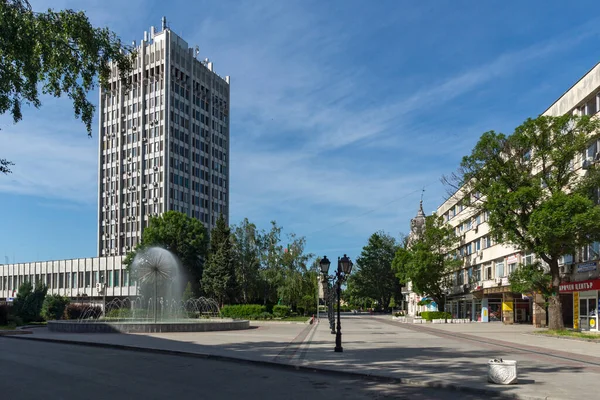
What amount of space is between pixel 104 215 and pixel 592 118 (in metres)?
92.7

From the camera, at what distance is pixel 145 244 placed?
69688 millimetres

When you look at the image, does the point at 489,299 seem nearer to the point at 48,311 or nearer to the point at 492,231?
the point at 492,231

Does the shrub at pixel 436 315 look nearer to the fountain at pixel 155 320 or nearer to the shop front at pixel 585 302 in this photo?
the shop front at pixel 585 302

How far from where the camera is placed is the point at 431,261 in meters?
59.8

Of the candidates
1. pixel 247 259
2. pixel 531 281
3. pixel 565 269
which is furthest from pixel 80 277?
pixel 531 281

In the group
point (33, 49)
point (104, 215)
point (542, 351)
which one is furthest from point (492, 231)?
point (104, 215)

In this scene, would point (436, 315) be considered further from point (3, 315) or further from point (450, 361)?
point (450, 361)

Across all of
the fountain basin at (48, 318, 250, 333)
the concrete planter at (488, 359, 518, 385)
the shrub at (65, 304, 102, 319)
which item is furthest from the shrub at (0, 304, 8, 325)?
the concrete planter at (488, 359, 518, 385)

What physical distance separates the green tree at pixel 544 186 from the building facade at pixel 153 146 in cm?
7536

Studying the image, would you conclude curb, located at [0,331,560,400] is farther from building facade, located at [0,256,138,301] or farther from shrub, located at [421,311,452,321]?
building facade, located at [0,256,138,301]

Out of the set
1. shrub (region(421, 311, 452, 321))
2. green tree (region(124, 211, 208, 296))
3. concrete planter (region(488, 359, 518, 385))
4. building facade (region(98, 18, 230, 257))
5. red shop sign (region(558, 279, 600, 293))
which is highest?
building facade (region(98, 18, 230, 257))

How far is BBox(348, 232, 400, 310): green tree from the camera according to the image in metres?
106

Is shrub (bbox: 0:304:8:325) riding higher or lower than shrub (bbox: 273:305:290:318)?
higher

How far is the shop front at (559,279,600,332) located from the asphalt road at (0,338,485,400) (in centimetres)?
2427
